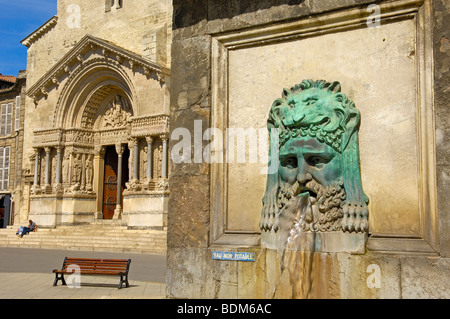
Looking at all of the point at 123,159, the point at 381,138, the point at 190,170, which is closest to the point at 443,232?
the point at 381,138

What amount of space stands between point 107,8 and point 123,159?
714 centimetres

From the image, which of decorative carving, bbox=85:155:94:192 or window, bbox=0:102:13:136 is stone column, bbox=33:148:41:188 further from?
window, bbox=0:102:13:136

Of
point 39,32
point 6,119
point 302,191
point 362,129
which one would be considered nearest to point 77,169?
point 39,32

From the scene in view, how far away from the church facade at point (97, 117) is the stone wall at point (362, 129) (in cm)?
1560

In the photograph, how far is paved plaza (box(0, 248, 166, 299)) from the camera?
801cm

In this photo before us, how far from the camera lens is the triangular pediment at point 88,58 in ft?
66.5

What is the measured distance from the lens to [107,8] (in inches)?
976

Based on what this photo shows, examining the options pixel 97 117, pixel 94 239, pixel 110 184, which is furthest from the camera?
pixel 97 117

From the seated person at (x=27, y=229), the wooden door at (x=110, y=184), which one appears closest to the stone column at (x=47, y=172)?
the seated person at (x=27, y=229)

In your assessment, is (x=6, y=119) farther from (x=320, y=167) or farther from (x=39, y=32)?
(x=320, y=167)

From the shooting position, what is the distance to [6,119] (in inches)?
1201

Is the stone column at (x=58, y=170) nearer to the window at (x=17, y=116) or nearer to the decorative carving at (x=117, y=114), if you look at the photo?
the decorative carving at (x=117, y=114)

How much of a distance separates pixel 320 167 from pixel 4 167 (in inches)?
1145

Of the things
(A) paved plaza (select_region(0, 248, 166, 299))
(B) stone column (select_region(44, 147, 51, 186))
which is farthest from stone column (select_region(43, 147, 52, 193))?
(A) paved plaza (select_region(0, 248, 166, 299))
